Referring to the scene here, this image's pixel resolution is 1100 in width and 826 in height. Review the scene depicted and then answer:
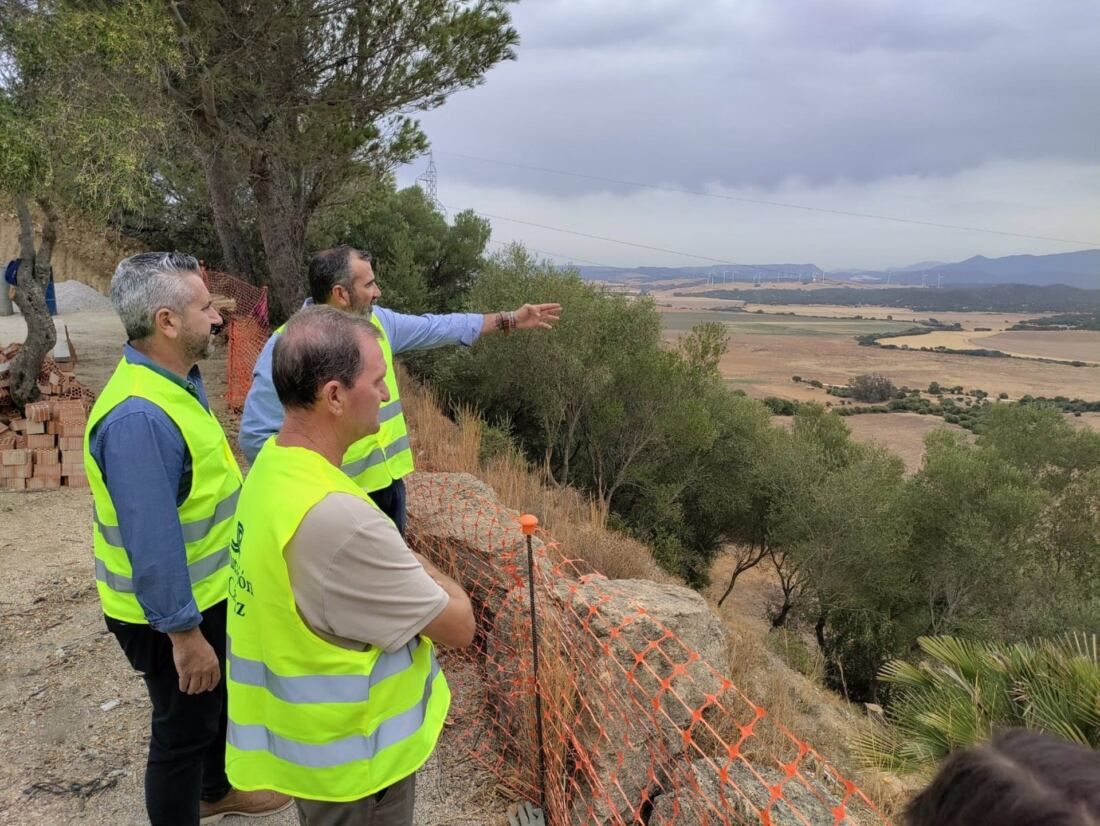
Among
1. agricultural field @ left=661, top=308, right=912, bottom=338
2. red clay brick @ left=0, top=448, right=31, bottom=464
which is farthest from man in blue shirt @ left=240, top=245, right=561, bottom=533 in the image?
agricultural field @ left=661, top=308, right=912, bottom=338

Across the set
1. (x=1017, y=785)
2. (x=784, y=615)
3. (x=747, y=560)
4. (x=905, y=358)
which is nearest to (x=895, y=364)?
(x=905, y=358)

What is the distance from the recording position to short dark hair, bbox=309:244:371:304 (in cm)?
267

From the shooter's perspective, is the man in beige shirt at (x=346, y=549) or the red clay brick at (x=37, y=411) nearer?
the man in beige shirt at (x=346, y=549)

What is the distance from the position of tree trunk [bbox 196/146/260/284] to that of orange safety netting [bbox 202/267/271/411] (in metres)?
0.40

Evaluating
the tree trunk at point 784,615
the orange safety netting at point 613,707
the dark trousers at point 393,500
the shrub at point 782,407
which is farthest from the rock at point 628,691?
the shrub at point 782,407

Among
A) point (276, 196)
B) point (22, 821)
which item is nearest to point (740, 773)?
point (22, 821)

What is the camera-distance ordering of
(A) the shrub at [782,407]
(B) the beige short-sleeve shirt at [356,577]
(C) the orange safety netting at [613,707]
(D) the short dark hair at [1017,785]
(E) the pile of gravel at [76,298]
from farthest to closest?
(A) the shrub at [782,407]
(E) the pile of gravel at [76,298]
(C) the orange safety netting at [613,707]
(B) the beige short-sleeve shirt at [356,577]
(D) the short dark hair at [1017,785]

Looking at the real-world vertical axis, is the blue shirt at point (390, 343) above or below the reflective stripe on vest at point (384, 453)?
above

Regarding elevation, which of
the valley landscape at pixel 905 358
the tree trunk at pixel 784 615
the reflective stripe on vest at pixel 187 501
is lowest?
the tree trunk at pixel 784 615

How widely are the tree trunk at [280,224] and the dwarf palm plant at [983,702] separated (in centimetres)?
832

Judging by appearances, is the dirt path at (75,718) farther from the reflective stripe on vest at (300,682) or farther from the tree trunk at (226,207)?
the tree trunk at (226,207)

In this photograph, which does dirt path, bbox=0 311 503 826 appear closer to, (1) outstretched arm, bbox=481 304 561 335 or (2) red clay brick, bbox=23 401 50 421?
(2) red clay brick, bbox=23 401 50 421

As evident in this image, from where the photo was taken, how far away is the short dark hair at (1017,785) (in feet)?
Result: 2.11

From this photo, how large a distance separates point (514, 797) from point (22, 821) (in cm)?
182
